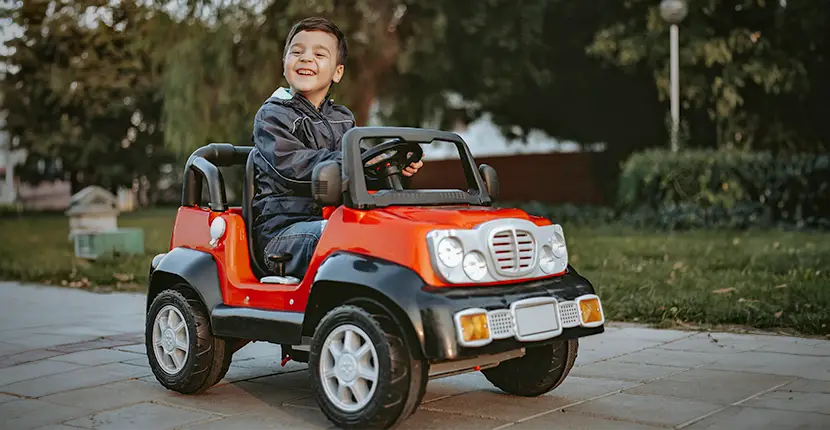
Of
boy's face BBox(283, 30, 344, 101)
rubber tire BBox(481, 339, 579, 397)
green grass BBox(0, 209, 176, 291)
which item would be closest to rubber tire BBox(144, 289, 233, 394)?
boy's face BBox(283, 30, 344, 101)

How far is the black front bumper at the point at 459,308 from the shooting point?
164 inches

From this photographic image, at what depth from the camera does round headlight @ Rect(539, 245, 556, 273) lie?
4.75 m

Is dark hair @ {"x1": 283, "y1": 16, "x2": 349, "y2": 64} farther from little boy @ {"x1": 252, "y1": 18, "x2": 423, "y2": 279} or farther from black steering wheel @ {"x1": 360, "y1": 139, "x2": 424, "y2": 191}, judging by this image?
black steering wheel @ {"x1": 360, "y1": 139, "x2": 424, "y2": 191}

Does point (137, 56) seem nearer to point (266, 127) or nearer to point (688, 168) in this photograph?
point (688, 168)

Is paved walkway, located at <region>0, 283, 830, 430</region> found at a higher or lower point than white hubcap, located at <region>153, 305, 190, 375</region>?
lower

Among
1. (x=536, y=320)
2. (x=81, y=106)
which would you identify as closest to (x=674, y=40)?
(x=536, y=320)

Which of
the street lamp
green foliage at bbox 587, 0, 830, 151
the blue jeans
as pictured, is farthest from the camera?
green foliage at bbox 587, 0, 830, 151

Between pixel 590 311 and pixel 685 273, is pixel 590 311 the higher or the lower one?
the higher one

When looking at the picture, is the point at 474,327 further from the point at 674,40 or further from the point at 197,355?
the point at 674,40

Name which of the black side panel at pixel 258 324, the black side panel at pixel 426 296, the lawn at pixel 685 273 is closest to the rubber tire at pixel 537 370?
the black side panel at pixel 426 296

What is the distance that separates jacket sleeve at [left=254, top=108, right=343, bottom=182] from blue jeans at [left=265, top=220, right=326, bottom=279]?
0.25m

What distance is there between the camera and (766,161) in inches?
661

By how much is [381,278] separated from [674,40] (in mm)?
15328

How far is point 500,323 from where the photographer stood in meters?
4.30
